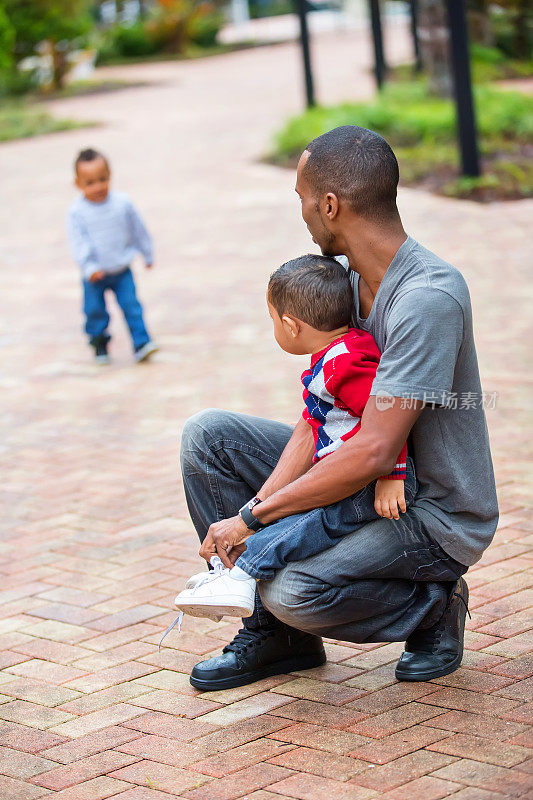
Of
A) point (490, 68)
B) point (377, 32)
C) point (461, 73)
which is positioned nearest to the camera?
point (461, 73)

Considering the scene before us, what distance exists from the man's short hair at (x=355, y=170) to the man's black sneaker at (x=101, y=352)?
4.87m

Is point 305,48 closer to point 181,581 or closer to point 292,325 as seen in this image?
point 181,581

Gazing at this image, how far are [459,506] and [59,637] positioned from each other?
145cm

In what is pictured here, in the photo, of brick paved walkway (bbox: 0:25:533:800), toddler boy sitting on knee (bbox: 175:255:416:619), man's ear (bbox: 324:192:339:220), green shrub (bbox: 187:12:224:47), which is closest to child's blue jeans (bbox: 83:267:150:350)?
brick paved walkway (bbox: 0:25:533:800)

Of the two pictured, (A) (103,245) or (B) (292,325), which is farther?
(A) (103,245)

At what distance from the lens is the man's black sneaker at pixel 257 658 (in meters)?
3.15

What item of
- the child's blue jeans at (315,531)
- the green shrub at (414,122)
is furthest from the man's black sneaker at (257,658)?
the green shrub at (414,122)

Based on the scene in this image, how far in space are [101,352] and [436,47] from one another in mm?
11961

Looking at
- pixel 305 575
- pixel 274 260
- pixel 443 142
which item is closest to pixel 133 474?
pixel 305 575

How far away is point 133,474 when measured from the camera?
527cm

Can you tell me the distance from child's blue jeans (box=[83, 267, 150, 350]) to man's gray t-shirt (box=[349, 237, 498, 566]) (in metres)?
4.54

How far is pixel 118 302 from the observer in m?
7.50

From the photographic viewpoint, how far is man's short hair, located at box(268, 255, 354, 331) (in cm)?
291

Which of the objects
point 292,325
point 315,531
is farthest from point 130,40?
point 315,531
